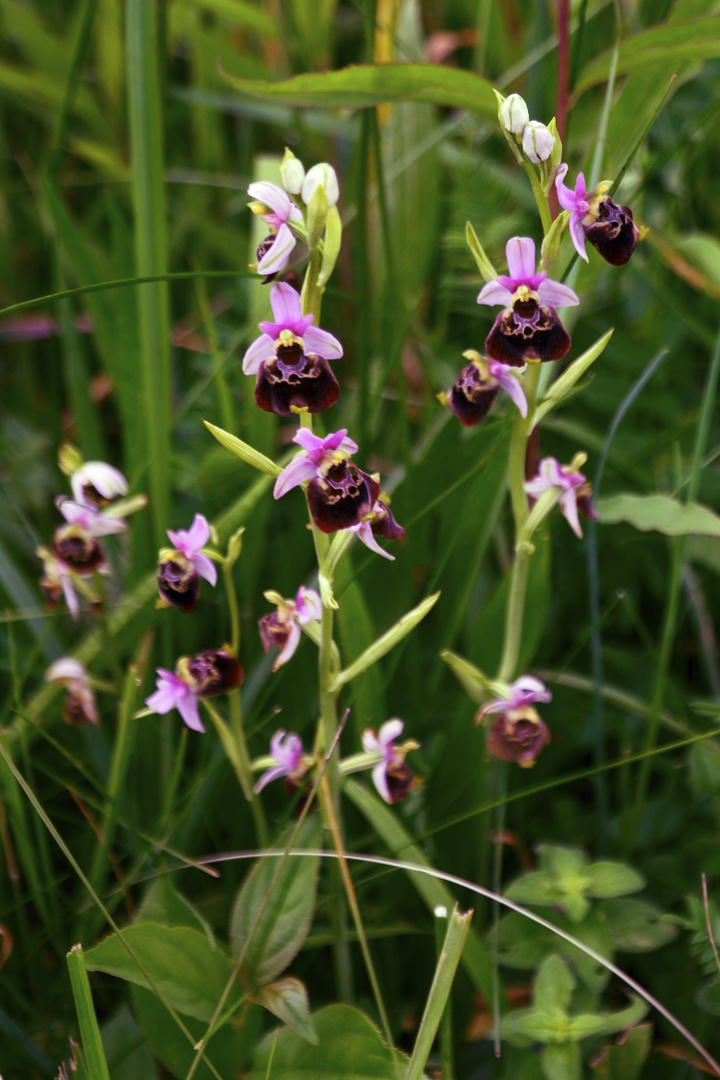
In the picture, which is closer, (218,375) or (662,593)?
(218,375)

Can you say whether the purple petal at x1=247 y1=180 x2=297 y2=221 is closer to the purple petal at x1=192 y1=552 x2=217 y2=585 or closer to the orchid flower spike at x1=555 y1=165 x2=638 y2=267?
the orchid flower spike at x1=555 y1=165 x2=638 y2=267

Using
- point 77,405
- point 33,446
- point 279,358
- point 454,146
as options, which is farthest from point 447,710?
point 454,146

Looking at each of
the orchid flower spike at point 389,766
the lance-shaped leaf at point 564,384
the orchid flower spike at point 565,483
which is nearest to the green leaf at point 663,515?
the orchid flower spike at point 565,483

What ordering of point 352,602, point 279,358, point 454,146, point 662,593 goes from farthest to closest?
point 454,146, point 662,593, point 352,602, point 279,358

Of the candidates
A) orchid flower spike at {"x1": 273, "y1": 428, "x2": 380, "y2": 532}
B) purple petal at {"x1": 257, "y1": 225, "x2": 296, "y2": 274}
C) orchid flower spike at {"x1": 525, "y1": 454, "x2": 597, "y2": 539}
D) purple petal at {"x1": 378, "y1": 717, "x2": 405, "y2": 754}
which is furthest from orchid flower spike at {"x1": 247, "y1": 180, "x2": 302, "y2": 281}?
purple petal at {"x1": 378, "y1": 717, "x2": 405, "y2": 754}

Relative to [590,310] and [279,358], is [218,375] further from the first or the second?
[590,310]

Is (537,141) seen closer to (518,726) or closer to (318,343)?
(318,343)
